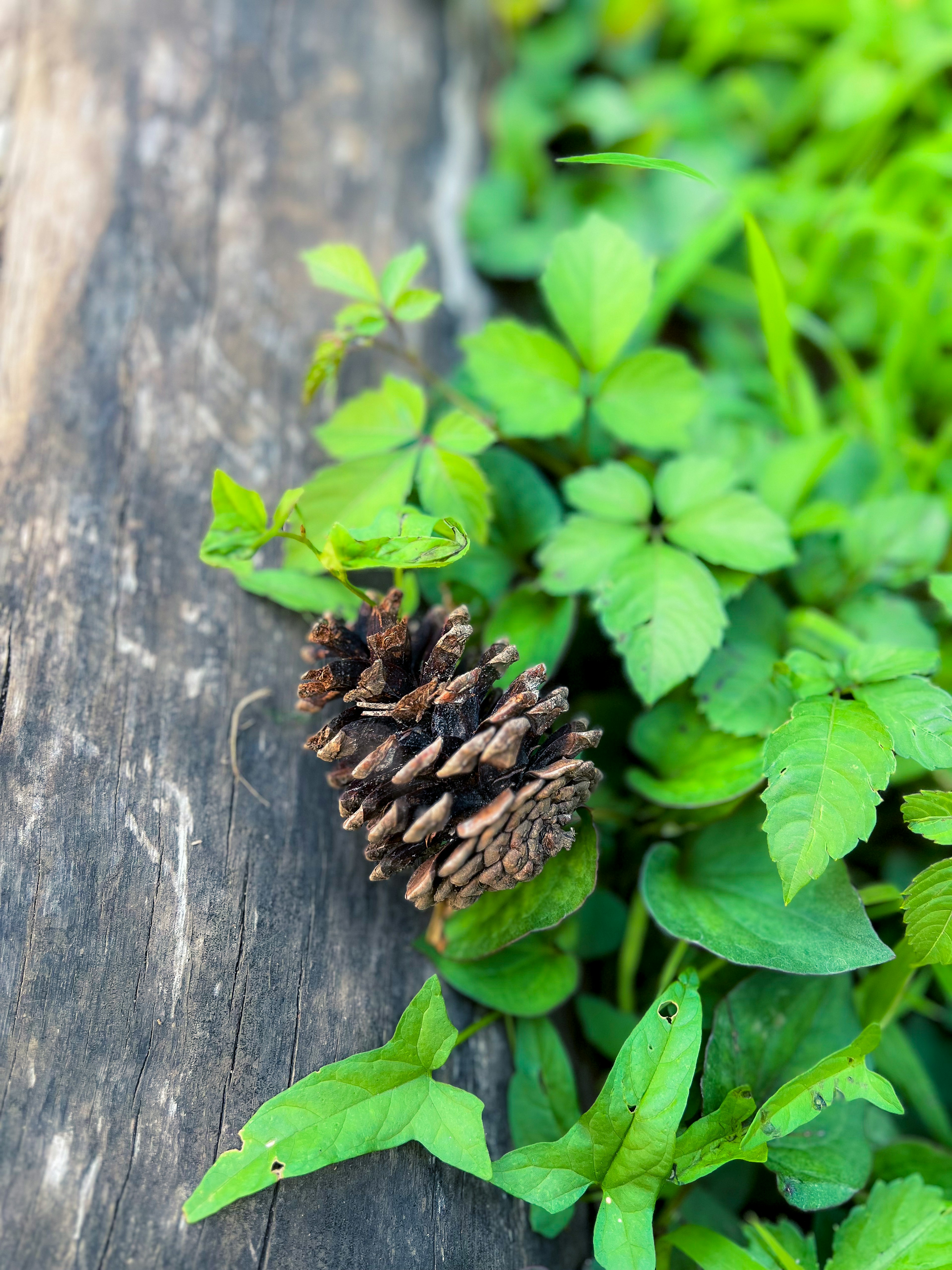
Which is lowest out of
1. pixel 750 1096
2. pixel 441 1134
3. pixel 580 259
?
pixel 750 1096

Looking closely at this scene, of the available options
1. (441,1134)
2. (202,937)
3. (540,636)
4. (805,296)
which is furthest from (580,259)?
(441,1134)

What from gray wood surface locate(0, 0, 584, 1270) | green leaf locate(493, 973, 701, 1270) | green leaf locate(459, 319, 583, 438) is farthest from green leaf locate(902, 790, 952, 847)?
green leaf locate(459, 319, 583, 438)

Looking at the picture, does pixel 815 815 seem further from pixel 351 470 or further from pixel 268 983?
pixel 351 470

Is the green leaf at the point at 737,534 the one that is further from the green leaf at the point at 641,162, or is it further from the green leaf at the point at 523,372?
the green leaf at the point at 641,162

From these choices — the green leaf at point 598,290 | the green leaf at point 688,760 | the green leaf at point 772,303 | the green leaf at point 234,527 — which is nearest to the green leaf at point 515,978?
the green leaf at point 688,760

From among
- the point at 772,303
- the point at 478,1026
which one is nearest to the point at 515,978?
the point at 478,1026

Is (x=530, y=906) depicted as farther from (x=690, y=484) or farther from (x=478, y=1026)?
(x=690, y=484)
